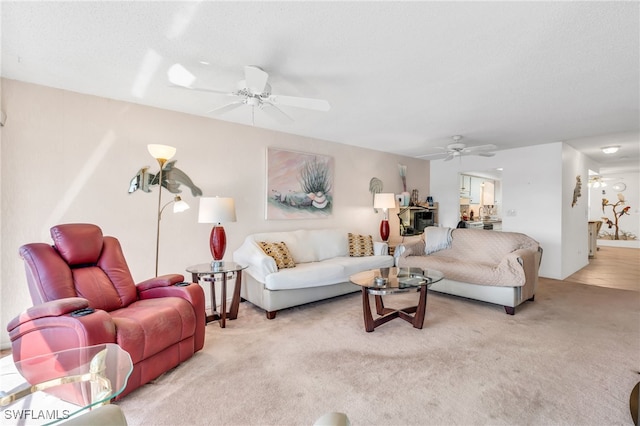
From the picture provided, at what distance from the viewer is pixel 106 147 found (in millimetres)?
3076

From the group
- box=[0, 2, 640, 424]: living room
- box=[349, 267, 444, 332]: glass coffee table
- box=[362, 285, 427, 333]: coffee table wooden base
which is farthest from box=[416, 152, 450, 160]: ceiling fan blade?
box=[362, 285, 427, 333]: coffee table wooden base

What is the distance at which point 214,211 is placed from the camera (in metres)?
3.11

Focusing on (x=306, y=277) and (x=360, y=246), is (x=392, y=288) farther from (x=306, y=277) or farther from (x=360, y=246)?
(x=360, y=246)

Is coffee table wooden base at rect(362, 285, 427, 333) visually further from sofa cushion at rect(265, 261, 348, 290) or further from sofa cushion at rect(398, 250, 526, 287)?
sofa cushion at rect(398, 250, 526, 287)

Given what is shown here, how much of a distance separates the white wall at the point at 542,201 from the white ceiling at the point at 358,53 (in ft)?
5.32

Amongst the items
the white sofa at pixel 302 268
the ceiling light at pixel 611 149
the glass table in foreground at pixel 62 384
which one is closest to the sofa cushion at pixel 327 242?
the white sofa at pixel 302 268

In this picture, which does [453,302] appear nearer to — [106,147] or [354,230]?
[354,230]

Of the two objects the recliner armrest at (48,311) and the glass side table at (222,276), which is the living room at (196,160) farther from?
the recliner armrest at (48,311)

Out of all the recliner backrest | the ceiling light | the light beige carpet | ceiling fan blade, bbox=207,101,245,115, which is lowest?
the light beige carpet

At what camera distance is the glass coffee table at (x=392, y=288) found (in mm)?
2869

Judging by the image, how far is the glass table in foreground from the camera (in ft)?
4.02

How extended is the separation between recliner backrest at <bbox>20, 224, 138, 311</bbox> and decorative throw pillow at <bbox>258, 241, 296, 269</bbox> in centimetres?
148

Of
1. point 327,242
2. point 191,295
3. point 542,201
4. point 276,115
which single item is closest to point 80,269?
point 191,295

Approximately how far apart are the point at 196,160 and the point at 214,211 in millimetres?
926
